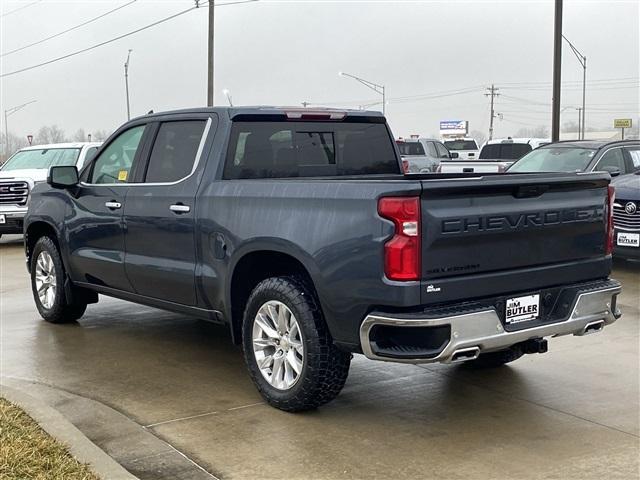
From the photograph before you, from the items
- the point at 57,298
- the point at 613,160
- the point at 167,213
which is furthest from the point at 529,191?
the point at 613,160

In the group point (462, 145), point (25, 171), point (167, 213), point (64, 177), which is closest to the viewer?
point (167, 213)

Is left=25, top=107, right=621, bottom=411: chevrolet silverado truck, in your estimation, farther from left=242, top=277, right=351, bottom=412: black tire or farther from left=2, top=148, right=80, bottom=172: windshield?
left=2, top=148, right=80, bottom=172: windshield

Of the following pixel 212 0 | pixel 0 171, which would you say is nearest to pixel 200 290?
pixel 0 171

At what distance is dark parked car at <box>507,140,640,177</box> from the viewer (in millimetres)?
11891

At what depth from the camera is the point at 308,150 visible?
616 centimetres

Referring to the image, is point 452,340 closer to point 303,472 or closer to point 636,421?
point 303,472

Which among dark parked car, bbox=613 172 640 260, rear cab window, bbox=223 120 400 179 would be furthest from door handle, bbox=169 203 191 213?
dark parked car, bbox=613 172 640 260

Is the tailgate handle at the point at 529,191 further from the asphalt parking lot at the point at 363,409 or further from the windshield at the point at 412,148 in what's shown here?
the windshield at the point at 412,148

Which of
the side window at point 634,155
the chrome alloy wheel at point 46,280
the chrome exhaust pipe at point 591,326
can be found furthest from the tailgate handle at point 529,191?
the side window at point 634,155

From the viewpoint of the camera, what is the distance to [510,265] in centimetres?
469

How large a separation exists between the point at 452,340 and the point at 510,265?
2.18 ft

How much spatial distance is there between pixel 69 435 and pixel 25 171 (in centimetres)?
1273

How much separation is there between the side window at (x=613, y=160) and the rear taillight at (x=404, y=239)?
833 centimetres

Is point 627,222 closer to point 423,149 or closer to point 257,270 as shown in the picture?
point 257,270
